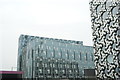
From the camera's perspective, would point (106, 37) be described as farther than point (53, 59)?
No

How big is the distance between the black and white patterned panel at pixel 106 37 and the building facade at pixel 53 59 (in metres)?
21.0

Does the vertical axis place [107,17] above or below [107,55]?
above

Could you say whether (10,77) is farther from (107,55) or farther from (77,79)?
(77,79)

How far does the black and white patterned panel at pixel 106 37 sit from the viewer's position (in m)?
25.0

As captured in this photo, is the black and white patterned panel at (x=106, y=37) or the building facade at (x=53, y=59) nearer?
the black and white patterned panel at (x=106, y=37)

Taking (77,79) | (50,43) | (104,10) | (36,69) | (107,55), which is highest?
(104,10)

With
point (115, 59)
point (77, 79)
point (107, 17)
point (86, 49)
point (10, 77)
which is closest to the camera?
point (115, 59)

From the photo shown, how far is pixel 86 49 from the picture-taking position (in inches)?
2183

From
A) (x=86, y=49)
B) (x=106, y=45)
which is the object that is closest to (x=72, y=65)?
(x=86, y=49)

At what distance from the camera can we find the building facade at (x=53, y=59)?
4545cm

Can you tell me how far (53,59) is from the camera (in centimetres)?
4831

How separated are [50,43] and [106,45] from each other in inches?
986

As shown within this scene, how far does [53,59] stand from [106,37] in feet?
78.7

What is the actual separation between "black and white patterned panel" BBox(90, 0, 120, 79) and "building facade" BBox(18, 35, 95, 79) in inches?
827
